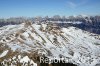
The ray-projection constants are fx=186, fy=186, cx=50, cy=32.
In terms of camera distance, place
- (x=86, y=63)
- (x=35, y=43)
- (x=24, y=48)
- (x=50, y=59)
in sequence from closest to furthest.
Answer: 1. (x=50, y=59)
2. (x=24, y=48)
3. (x=86, y=63)
4. (x=35, y=43)

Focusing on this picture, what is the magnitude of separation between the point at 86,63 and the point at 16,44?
235ft

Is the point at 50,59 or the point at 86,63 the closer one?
the point at 50,59

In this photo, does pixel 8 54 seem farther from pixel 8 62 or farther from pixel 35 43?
pixel 35 43

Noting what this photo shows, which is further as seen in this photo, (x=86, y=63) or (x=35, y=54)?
(x=86, y=63)

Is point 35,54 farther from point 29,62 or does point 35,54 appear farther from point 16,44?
point 16,44

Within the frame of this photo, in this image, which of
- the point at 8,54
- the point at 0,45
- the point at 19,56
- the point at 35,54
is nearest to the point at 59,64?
the point at 35,54

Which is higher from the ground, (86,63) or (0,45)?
(0,45)

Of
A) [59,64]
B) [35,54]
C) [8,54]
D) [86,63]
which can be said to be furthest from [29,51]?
[86,63]

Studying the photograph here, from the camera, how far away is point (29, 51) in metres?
164

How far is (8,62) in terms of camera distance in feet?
476

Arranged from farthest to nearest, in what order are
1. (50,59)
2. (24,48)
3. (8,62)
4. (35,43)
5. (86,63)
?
1. (35,43)
2. (86,63)
3. (24,48)
4. (50,59)
5. (8,62)

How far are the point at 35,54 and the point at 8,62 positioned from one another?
24.8 m

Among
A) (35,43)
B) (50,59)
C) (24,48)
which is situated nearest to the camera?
(50,59)

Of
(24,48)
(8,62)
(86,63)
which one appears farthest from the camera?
(86,63)
